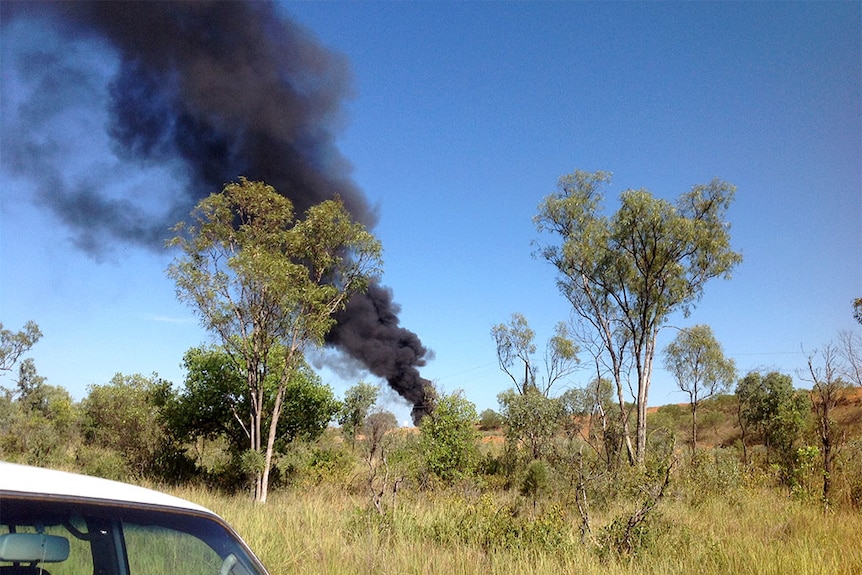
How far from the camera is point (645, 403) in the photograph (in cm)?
2230

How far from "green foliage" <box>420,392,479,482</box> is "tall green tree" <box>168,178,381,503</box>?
543 centimetres

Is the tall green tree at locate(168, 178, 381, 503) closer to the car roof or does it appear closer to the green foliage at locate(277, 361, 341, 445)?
the green foliage at locate(277, 361, 341, 445)

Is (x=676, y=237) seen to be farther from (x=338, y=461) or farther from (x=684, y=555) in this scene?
(x=684, y=555)

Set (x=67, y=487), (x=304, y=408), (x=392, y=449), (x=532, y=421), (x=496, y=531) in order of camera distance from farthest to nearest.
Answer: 1. (x=532, y=421)
2. (x=392, y=449)
3. (x=304, y=408)
4. (x=496, y=531)
5. (x=67, y=487)

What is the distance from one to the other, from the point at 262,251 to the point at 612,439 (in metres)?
14.3

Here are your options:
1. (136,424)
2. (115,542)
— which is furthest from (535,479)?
(115,542)

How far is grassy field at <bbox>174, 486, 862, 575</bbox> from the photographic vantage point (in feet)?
20.0

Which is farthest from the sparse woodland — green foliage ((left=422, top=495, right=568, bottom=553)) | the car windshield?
the car windshield

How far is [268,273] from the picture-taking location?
14.5 meters

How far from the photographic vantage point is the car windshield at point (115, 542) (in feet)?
5.07

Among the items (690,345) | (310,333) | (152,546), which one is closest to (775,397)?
(690,345)

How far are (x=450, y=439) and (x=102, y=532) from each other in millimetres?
17866

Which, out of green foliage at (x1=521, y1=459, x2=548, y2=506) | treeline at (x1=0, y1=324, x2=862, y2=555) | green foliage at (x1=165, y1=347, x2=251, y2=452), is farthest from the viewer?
green foliage at (x1=165, y1=347, x2=251, y2=452)

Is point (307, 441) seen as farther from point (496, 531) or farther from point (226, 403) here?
point (496, 531)
